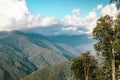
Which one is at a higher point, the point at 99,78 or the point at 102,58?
the point at 102,58

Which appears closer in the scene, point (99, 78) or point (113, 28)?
point (113, 28)

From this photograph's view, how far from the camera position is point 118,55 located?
148 ft

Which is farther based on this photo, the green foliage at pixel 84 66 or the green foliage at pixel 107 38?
the green foliage at pixel 84 66

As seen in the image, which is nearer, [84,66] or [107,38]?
[107,38]

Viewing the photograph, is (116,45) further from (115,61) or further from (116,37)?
(115,61)

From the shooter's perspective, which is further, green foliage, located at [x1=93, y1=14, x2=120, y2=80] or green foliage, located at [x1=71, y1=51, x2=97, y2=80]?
green foliage, located at [x1=71, y1=51, x2=97, y2=80]

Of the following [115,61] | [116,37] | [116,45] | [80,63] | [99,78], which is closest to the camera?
[116,45]

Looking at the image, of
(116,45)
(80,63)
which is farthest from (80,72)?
(116,45)

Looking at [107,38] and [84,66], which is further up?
[107,38]

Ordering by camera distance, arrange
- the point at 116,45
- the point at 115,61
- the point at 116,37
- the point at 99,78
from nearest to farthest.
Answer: the point at 116,45 < the point at 116,37 < the point at 115,61 < the point at 99,78

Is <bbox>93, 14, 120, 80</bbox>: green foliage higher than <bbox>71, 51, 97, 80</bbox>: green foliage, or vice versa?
<bbox>93, 14, 120, 80</bbox>: green foliage

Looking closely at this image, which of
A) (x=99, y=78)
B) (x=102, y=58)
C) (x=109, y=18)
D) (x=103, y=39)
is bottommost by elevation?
(x=99, y=78)

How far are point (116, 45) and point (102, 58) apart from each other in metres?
8.16

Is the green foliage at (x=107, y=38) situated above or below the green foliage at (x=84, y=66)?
above
